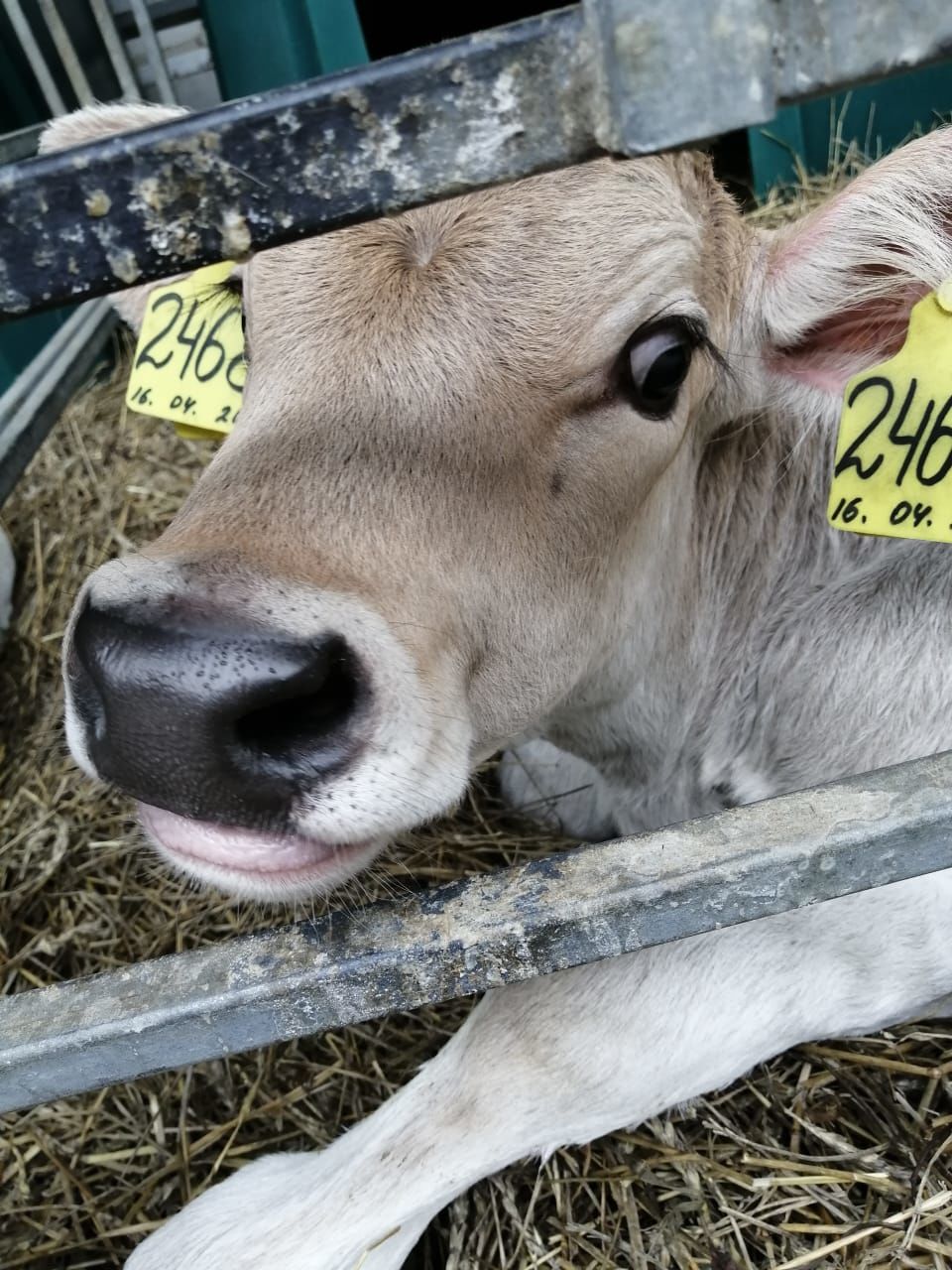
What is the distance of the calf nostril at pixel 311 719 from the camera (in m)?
1.20

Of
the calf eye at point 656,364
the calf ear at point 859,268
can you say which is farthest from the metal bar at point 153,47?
the calf eye at point 656,364

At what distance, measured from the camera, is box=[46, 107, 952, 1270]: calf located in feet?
4.12

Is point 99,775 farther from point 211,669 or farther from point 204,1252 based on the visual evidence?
point 204,1252

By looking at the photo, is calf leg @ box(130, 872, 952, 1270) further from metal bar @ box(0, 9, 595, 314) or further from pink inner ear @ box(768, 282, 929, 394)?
metal bar @ box(0, 9, 595, 314)

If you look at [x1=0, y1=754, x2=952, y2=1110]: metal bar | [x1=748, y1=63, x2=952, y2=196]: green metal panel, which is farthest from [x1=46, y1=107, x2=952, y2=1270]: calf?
[x1=748, y1=63, x2=952, y2=196]: green metal panel

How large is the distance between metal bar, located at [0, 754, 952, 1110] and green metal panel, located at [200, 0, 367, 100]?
3.77 metres

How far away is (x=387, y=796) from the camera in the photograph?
1.32 meters

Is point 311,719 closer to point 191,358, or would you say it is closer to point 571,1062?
point 571,1062

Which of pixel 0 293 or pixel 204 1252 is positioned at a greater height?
pixel 0 293

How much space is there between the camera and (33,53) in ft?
13.3

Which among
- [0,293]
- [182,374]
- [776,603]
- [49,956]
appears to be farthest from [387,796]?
[49,956]

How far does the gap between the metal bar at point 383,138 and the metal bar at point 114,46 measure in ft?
12.7

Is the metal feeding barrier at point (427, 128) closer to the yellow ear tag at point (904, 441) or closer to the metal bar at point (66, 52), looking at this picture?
the yellow ear tag at point (904, 441)

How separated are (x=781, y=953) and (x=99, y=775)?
1286mm
